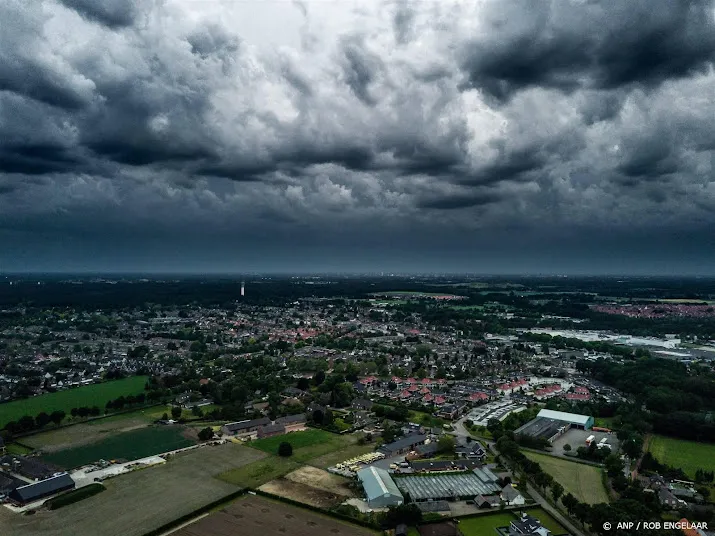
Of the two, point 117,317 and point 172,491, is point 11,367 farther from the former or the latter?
point 117,317

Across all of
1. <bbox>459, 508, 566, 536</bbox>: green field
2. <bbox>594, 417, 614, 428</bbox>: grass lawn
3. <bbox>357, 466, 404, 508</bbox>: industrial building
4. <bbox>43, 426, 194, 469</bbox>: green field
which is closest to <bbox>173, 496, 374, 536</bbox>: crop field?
<bbox>357, 466, 404, 508</bbox>: industrial building

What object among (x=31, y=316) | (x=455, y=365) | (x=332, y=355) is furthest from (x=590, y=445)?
(x=31, y=316)

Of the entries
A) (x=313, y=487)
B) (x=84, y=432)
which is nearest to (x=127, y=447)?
(x=84, y=432)

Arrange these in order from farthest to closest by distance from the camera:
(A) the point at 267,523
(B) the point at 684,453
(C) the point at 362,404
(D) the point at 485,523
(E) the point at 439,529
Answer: (C) the point at 362,404
(B) the point at 684,453
(D) the point at 485,523
(A) the point at 267,523
(E) the point at 439,529

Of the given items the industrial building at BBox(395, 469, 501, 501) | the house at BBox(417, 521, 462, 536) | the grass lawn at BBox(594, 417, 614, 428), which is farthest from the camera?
the grass lawn at BBox(594, 417, 614, 428)

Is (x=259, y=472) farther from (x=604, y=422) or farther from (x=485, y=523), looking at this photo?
(x=604, y=422)

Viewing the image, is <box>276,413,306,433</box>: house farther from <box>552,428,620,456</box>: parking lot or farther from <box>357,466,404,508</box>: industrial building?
<box>552,428,620,456</box>: parking lot

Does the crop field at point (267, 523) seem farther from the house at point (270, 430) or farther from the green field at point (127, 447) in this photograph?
the house at point (270, 430)
